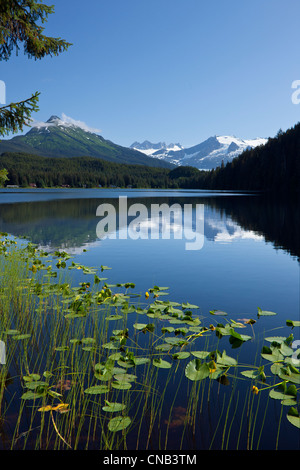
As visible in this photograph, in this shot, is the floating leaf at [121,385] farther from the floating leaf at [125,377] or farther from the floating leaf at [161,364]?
the floating leaf at [161,364]

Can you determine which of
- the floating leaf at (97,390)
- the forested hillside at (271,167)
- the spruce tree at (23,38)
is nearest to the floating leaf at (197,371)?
the floating leaf at (97,390)

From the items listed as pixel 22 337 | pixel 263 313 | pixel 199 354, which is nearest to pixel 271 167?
pixel 263 313

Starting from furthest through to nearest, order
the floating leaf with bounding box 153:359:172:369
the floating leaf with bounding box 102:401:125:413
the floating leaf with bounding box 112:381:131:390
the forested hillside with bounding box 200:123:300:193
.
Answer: the forested hillside with bounding box 200:123:300:193 < the floating leaf with bounding box 153:359:172:369 < the floating leaf with bounding box 112:381:131:390 < the floating leaf with bounding box 102:401:125:413

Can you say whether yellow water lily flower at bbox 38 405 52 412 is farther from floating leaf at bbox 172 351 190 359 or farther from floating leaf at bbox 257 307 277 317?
floating leaf at bbox 257 307 277 317

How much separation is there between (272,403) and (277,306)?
15.7 feet

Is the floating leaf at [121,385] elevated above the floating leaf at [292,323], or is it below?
below

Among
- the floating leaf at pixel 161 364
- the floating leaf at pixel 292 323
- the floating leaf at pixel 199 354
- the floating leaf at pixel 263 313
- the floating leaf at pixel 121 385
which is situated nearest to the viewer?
the floating leaf at pixel 121 385

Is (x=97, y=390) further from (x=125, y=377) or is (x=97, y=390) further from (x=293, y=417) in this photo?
(x=293, y=417)

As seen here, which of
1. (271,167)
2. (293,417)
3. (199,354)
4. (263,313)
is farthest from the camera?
(271,167)

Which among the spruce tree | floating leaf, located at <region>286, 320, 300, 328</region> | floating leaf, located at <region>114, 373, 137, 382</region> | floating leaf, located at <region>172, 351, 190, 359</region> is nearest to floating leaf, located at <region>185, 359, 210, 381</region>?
floating leaf, located at <region>172, 351, 190, 359</region>

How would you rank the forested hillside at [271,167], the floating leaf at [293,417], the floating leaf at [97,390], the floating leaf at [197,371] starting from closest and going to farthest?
the floating leaf at [293,417] → the floating leaf at [97,390] → the floating leaf at [197,371] → the forested hillside at [271,167]

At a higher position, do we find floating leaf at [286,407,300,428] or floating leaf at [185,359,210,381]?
floating leaf at [185,359,210,381]

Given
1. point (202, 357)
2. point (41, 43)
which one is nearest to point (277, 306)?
point (202, 357)
